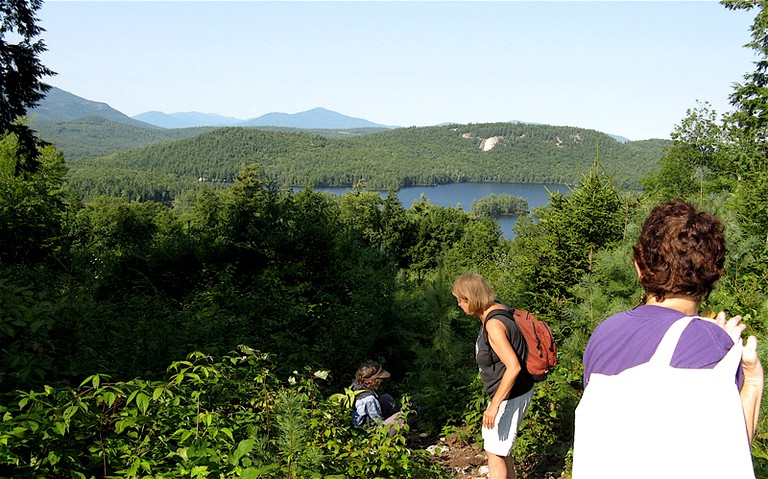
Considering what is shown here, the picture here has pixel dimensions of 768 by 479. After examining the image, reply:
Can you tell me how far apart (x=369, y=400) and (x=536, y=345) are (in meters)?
1.58

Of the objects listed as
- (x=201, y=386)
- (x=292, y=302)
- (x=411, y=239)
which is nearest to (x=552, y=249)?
Answer: (x=292, y=302)

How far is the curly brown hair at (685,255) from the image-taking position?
148 cm

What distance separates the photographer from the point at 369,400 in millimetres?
4141

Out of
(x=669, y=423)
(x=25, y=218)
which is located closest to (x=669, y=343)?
(x=669, y=423)

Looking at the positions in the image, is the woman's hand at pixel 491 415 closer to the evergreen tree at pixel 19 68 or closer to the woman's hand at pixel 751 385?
the woman's hand at pixel 751 385

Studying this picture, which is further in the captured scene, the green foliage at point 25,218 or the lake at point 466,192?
the lake at point 466,192

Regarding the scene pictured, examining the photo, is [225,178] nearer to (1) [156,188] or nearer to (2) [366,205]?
(1) [156,188]

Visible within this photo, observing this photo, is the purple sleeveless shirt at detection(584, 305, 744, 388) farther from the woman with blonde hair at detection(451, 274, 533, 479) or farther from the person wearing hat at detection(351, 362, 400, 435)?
Answer: the person wearing hat at detection(351, 362, 400, 435)

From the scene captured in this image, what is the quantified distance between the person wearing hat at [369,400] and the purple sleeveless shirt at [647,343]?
271 centimetres

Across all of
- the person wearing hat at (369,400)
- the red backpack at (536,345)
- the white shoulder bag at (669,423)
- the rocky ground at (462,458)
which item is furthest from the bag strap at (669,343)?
the rocky ground at (462,458)

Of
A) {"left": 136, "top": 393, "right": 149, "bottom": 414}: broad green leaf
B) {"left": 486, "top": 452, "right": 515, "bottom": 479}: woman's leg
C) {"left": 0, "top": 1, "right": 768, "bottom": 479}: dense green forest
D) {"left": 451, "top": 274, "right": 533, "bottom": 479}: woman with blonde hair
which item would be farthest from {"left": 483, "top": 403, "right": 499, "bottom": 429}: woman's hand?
{"left": 136, "top": 393, "right": 149, "bottom": 414}: broad green leaf

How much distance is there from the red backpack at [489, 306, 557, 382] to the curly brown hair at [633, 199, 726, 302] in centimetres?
182

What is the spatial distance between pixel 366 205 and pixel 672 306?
159 ft

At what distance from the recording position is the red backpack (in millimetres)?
3271
